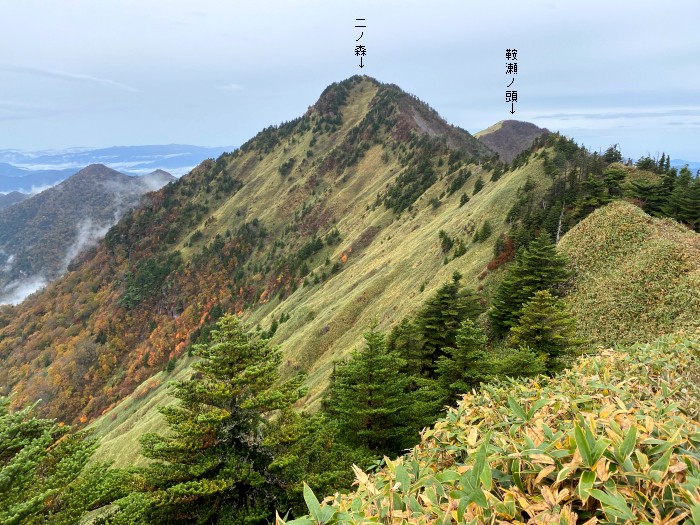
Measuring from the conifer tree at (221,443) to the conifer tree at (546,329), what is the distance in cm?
1500

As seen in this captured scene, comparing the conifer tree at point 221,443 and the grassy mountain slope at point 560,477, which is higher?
the grassy mountain slope at point 560,477

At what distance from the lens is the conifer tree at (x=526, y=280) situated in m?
31.2

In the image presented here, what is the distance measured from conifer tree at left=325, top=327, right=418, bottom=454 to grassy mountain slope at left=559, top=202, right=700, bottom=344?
15342 millimetres

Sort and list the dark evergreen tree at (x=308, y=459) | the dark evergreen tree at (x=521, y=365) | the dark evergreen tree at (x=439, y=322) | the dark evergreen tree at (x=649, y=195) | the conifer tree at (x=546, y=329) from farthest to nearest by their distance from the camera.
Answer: the dark evergreen tree at (x=649, y=195)
the dark evergreen tree at (x=439, y=322)
the conifer tree at (x=546, y=329)
the dark evergreen tree at (x=521, y=365)
the dark evergreen tree at (x=308, y=459)

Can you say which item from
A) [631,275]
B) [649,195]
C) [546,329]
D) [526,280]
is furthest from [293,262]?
[546,329]

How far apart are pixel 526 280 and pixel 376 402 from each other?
17.3 m

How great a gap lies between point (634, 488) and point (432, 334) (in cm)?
2644

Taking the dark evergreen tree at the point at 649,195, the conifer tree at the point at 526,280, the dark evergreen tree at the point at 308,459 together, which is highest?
the dark evergreen tree at the point at 649,195

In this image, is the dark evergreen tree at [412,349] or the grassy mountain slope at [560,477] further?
the dark evergreen tree at [412,349]

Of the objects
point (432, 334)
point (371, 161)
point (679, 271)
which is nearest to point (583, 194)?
point (679, 271)

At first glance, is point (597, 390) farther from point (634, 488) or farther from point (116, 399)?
point (116, 399)

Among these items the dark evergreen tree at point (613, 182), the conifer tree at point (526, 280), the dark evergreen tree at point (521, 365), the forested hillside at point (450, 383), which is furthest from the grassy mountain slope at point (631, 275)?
the dark evergreen tree at point (521, 365)

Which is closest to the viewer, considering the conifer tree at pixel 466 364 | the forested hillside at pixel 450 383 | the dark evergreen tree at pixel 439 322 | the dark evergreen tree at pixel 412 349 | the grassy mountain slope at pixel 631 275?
the forested hillside at pixel 450 383

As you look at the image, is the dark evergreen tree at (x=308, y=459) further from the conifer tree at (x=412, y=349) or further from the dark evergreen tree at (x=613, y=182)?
the dark evergreen tree at (x=613, y=182)
